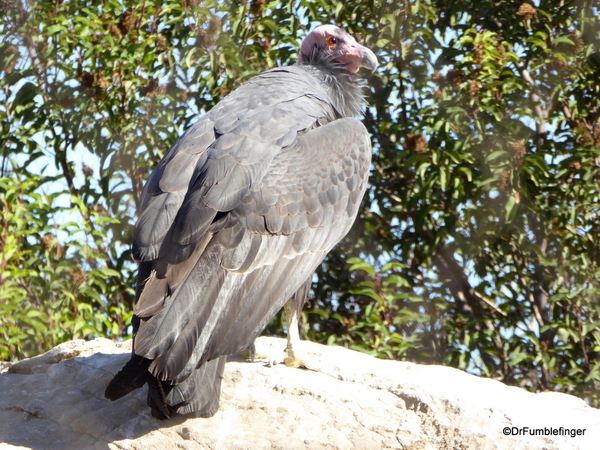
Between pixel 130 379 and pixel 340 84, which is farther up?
pixel 340 84

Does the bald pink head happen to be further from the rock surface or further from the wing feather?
the rock surface

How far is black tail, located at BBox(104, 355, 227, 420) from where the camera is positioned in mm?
3385

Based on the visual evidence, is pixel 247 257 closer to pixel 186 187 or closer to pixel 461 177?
pixel 186 187

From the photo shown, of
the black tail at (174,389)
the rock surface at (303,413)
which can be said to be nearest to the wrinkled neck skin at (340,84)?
the rock surface at (303,413)

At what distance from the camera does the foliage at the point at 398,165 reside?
5.74 m

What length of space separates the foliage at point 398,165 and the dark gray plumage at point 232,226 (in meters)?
1.32

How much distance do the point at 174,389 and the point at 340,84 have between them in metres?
2.57

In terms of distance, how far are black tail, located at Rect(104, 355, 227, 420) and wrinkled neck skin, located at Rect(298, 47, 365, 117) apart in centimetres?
217

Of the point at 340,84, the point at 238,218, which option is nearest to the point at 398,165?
the point at 340,84

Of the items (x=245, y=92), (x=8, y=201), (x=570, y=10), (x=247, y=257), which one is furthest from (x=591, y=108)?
(x=8, y=201)

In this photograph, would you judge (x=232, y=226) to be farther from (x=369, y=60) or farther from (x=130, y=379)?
(x=369, y=60)

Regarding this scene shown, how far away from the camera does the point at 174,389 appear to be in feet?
11.4

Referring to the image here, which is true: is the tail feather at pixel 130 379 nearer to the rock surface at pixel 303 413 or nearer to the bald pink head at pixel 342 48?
the rock surface at pixel 303 413

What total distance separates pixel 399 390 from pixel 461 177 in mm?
2290
